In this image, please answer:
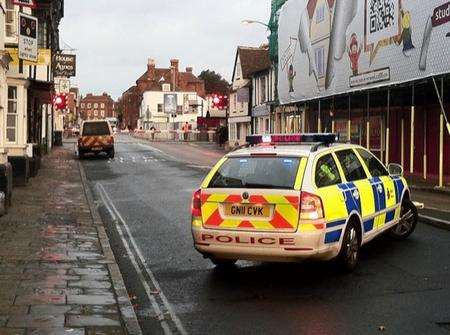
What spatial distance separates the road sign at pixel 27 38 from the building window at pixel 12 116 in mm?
3418

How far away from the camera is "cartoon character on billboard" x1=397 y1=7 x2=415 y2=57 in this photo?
64.1 feet

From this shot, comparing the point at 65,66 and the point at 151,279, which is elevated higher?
the point at 65,66

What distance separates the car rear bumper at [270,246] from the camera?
7137 mm

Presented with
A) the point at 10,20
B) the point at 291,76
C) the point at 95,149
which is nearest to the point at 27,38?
the point at 10,20

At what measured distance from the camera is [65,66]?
1519 inches

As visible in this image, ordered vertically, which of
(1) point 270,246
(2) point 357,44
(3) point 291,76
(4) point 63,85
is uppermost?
(4) point 63,85

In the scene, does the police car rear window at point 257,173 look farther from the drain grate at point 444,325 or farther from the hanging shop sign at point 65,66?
the hanging shop sign at point 65,66

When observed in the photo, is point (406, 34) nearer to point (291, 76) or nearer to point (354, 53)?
point (354, 53)

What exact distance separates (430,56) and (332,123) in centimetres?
1073

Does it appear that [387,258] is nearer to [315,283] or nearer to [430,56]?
[315,283]

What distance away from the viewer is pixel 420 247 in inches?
375

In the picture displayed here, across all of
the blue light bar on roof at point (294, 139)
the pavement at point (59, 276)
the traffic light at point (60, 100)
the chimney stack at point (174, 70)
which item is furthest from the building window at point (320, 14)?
the chimney stack at point (174, 70)

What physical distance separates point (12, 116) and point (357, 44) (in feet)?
40.6

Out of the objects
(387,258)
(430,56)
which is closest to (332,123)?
(430,56)
